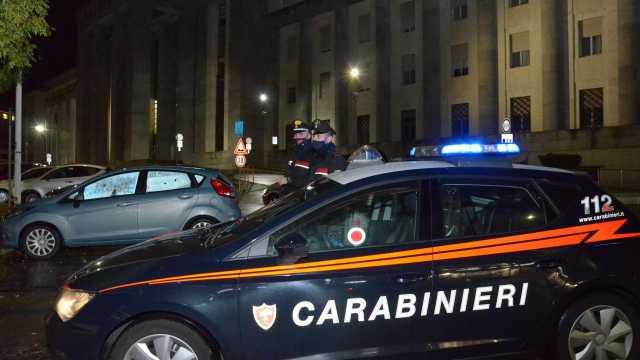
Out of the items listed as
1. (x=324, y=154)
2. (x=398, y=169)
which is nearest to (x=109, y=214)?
(x=324, y=154)

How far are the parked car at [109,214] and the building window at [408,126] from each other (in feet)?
99.1

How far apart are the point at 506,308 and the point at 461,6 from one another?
3592 cm

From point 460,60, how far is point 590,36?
7.99m

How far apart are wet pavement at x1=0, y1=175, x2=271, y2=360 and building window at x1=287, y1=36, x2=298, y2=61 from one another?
130ft

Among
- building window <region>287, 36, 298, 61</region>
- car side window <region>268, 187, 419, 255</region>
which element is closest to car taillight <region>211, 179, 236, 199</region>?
car side window <region>268, 187, 419, 255</region>

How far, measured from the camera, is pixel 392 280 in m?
3.71

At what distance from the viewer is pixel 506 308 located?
383cm

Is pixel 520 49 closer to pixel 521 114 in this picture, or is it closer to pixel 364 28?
pixel 521 114

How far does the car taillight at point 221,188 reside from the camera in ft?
33.4

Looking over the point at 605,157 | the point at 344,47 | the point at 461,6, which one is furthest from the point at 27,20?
the point at 344,47

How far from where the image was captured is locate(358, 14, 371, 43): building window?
42.7 metres

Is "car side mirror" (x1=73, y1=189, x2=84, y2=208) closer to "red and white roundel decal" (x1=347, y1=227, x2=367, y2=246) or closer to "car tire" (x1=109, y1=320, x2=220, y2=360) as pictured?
"car tire" (x1=109, y1=320, x2=220, y2=360)

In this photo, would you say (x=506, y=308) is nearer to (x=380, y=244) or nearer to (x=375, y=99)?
(x=380, y=244)

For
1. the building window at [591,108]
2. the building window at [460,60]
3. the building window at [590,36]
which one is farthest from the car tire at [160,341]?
the building window at [460,60]
